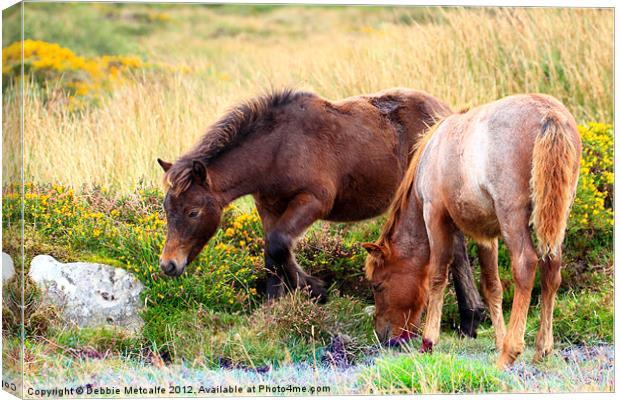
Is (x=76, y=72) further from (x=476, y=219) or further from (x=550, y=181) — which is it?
(x=550, y=181)

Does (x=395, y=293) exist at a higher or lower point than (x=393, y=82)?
lower

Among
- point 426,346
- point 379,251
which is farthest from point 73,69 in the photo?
point 426,346

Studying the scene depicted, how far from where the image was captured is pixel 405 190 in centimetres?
732

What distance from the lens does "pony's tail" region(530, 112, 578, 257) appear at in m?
6.05

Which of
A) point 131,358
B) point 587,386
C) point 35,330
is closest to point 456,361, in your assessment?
point 587,386

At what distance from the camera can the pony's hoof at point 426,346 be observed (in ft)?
22.7

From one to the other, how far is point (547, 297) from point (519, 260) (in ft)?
1.85

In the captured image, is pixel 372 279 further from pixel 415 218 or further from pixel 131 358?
pixel 131 358

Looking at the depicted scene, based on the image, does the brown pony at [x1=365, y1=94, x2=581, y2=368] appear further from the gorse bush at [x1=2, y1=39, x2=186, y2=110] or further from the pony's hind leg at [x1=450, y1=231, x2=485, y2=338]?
the gorse bush at [x1=2, y1=39, x2=186, y2=110]

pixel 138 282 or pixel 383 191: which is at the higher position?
pixel 383 191

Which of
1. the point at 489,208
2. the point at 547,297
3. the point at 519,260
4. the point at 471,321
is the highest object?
the point at 489,208

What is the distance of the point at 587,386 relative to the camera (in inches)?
264

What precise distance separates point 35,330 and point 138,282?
1.20m

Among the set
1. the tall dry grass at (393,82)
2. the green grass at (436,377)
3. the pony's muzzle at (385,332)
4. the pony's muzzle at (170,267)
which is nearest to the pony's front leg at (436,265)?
the pony's muzzle at (385,332)
